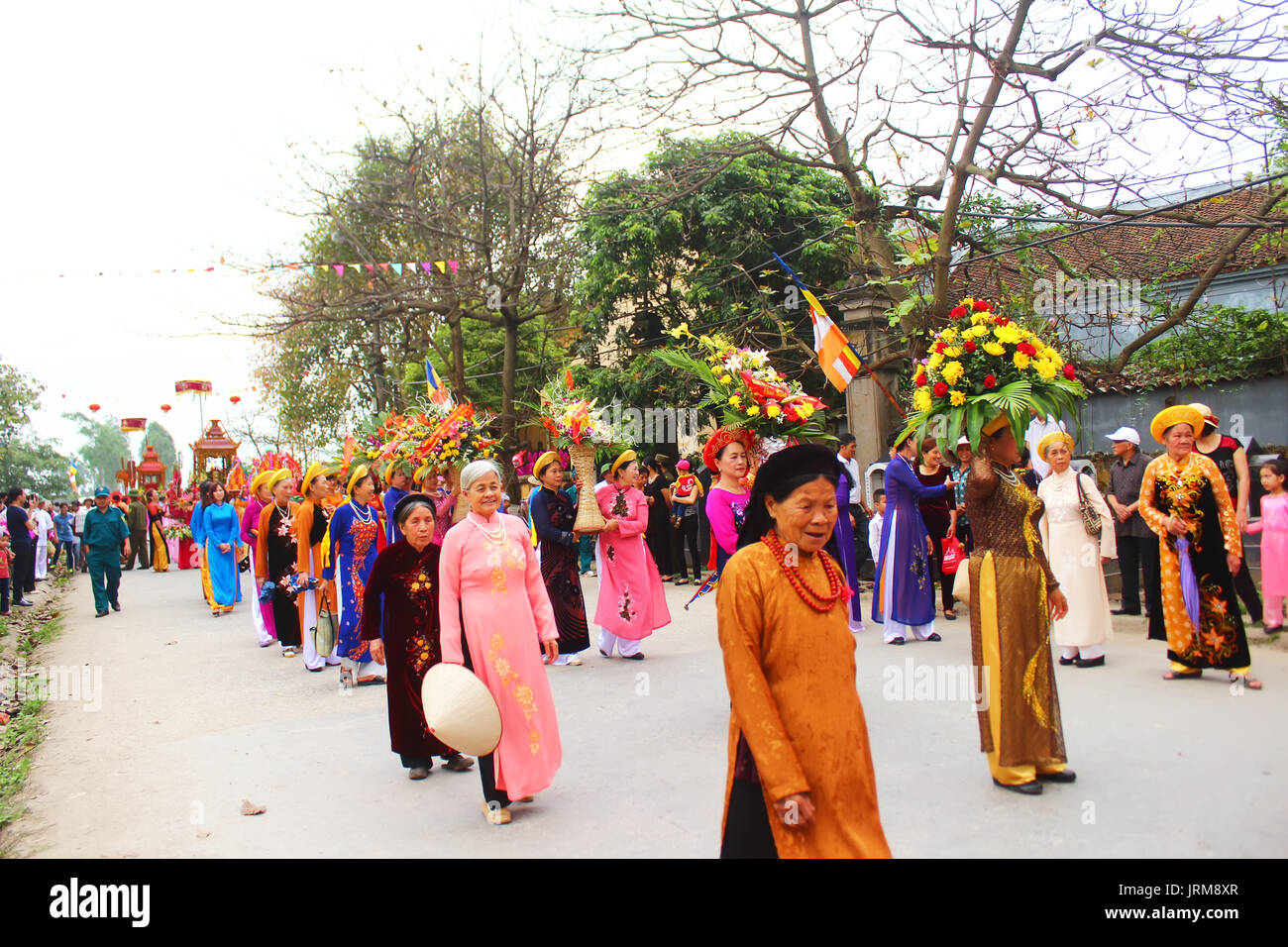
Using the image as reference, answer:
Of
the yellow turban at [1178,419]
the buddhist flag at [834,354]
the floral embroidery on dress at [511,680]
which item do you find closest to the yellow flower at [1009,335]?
the yellow turban at [1178,419]

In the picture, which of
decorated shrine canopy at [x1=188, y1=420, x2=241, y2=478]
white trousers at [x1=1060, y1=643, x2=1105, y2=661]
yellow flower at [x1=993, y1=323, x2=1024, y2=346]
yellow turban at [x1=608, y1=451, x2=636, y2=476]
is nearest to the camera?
yellow flower at [x1=993, y1=323, x2=1024, y2=346]

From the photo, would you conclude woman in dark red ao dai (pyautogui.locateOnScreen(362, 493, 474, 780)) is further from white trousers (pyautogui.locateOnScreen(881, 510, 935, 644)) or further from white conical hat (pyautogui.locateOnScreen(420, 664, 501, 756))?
white trousers (pyautogui.locateOnScreen(881, 510, 935, 644))

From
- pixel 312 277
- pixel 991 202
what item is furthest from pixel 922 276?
pixel 312 277

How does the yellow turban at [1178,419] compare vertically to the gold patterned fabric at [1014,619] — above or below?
above

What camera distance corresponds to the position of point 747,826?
2867 millimetres

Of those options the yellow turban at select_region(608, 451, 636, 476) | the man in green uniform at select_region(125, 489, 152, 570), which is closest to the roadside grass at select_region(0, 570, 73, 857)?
the yellow turban at select_region(608, 451, 636, 476)

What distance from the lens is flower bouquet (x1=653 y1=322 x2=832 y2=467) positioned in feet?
21.7

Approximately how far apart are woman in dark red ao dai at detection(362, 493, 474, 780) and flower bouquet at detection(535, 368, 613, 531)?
3085 mm

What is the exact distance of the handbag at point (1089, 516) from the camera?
778 cm

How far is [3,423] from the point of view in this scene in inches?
1342

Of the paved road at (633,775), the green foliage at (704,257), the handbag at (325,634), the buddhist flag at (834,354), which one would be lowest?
the paved road at (633,775)

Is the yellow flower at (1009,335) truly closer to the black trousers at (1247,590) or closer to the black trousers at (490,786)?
the black trousers at (490,786)

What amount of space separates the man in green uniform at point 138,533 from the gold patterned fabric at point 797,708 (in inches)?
1009

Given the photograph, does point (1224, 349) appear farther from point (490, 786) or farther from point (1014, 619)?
point (490, 786)
